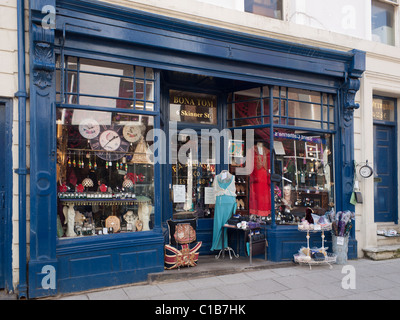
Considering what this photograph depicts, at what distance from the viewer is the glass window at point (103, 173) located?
209 inches

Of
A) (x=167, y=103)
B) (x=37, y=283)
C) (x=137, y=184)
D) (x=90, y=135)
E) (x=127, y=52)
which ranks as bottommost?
(x=37, y=283)

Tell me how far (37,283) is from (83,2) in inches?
165

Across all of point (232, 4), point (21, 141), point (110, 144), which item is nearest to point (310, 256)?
point (110, 144)

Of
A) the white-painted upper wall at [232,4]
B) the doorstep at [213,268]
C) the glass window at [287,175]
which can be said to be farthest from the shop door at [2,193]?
the white-painted upper wall at [232,4]

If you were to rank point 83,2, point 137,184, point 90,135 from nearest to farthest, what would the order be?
point 83,2 < point 90,135 < point 137,184

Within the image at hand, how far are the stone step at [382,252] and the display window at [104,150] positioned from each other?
4.83 metres

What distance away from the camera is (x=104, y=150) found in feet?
18.6

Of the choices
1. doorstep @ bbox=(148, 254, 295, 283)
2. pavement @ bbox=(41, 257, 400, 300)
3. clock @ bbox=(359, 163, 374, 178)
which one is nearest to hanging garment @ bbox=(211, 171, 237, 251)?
doorstep @ bbox=(148, 254, 295, 283)

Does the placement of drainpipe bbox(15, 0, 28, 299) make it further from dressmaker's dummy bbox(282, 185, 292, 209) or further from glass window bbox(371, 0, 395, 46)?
glass window bbox(371, 0, 395, 46)

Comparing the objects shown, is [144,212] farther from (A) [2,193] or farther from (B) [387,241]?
(B) [387,241]

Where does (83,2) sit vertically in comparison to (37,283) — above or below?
above

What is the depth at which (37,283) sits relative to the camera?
475 centimetres
